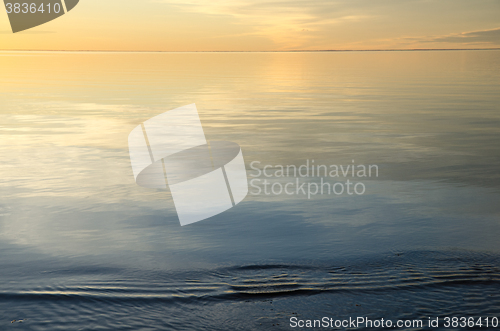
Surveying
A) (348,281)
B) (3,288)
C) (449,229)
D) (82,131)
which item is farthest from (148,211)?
(82,131)

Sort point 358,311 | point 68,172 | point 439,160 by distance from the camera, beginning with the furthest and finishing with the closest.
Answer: point 439,160 < point 68,172 < point 358,311

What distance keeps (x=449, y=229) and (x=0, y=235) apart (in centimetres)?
704

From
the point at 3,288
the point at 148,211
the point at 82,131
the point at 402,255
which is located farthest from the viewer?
the point at 82,131

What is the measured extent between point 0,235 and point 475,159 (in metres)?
11.2

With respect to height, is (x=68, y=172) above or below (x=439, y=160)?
above

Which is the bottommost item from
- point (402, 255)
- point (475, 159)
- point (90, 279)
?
point (475, 159)

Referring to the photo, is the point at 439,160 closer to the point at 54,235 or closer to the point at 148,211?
the point at 148,211

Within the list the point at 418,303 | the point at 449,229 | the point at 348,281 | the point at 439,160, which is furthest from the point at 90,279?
the point at 439,160

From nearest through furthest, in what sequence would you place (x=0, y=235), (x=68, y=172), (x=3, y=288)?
(x=3, y=288) → (x=0, y=235) → (x=68, y=172)

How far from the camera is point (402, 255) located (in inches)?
295

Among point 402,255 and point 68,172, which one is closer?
point 402,255

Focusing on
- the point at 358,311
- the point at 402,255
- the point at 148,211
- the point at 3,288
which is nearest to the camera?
the point at 358,311

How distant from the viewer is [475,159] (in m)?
13.8

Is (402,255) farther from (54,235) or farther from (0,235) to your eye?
(0,235)
